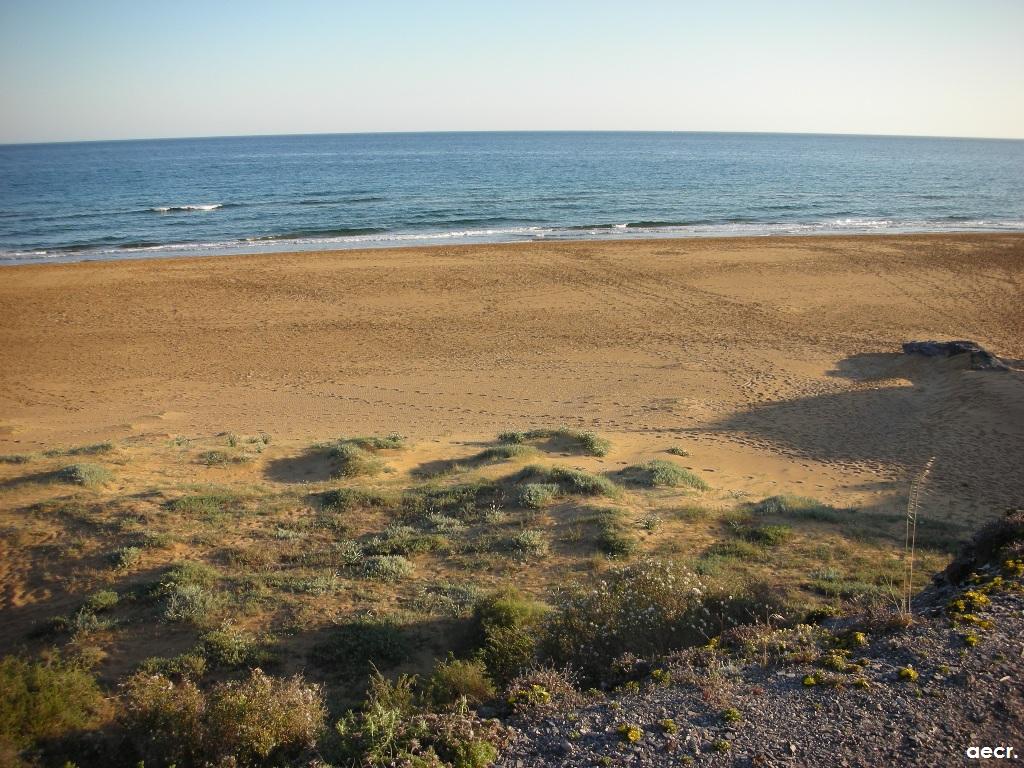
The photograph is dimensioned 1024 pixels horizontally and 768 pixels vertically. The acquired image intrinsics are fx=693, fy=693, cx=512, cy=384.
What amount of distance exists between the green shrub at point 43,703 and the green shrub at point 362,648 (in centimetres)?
164

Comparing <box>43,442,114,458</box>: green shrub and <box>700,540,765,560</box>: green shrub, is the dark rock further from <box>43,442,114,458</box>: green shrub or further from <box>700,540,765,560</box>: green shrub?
<box>43,442,114,458</box>: green shrub

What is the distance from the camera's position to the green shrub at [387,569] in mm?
7215

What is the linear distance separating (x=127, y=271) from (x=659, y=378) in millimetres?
22121

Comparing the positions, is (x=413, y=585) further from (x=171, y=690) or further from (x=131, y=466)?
(x=131, y=466)

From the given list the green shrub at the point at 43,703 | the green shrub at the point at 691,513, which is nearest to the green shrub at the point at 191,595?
the green shrub at the point at 43,703

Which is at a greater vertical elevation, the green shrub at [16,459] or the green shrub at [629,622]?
the green shrub at [629,622]

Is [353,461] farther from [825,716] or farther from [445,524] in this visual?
[825,716]

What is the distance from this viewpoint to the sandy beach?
42.0ft

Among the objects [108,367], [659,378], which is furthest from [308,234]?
[659,378]

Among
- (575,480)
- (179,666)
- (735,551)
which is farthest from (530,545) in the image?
(179,666)

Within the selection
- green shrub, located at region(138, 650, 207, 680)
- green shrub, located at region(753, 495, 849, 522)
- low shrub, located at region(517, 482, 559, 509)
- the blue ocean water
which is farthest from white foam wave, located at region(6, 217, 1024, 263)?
green shrub, located at region(138, 650, 207, 680)

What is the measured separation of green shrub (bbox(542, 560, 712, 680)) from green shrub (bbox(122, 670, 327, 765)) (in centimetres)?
179

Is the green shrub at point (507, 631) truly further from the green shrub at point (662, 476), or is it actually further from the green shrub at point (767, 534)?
the green shrub at point (662, 476)

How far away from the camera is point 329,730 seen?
4.34m
